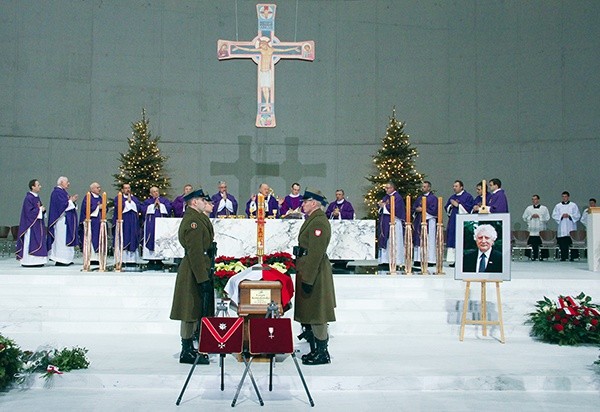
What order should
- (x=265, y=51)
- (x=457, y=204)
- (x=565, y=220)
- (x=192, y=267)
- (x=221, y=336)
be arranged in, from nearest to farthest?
(x=221, y=336)
(x=192, y=267)
(x=457, y=204)
(x=265, y=51)
(x=565, y=220)

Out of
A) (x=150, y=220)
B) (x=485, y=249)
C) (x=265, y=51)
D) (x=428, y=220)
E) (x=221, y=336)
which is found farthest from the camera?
(x=265, y=51)

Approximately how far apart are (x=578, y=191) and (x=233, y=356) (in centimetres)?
1263

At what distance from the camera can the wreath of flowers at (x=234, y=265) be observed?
812 cm

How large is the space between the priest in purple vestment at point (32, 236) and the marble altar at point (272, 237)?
255cm

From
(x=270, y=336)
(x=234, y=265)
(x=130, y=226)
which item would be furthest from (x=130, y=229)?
(x=270, y=336)

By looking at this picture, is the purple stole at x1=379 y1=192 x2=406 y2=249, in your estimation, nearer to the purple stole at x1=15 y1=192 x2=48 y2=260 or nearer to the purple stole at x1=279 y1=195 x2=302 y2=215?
the purple stole at x1=279 y1=195 x2=302 y2=215

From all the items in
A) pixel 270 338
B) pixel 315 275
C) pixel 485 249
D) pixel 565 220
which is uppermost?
pixel 565 220

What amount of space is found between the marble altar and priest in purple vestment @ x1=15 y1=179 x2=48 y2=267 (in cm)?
255

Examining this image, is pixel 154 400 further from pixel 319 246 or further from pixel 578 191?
pixel 578 191

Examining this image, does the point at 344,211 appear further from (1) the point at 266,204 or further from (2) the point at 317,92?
(2) the point at 317,92

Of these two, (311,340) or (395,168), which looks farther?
(395,168)

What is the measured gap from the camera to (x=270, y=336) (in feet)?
18.9

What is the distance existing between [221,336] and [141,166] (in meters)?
11.1

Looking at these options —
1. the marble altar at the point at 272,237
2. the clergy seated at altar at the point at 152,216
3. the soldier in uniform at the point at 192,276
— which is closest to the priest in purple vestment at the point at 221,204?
the clergy seated at altar at the point at 152,216
